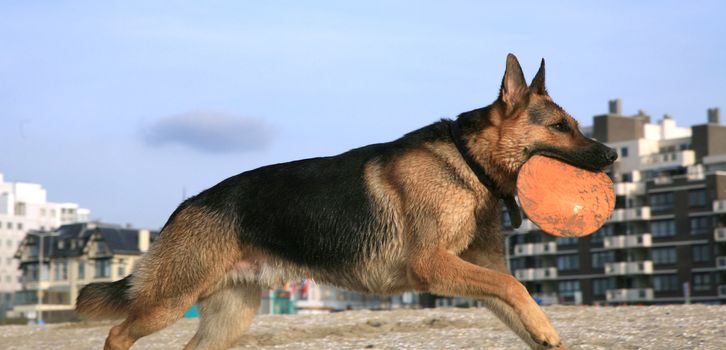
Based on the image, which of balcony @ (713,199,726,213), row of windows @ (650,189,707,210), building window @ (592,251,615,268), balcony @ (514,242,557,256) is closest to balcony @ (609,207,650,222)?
row of windows @ (650,189,707,210)

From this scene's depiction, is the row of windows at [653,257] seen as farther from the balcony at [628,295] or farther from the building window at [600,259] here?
the balcony at [628,295]

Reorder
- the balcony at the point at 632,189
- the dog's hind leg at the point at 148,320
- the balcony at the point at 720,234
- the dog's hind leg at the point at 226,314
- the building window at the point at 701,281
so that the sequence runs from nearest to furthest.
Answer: the dog's hind leg at the point at 148,320, the dog's hind leg at the point at 226,314, the balcony at the point at 720,234, the building window at the point at 701,281, the balcony at the point at 632,189

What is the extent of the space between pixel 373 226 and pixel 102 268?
13935cm

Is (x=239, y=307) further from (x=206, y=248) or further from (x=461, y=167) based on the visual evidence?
(x=461, y=167)

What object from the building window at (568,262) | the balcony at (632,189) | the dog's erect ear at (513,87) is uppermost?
the balcony at (632,189)

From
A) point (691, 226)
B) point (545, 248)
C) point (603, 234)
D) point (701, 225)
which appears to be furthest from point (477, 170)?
point (545, 248)

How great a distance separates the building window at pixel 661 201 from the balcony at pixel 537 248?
11.9m

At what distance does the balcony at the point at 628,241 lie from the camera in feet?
412

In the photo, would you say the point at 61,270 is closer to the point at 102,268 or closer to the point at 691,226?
the point at 102,268

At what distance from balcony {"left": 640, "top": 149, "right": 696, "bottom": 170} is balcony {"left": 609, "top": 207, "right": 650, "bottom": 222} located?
5.77m

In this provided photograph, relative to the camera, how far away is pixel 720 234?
11794cm

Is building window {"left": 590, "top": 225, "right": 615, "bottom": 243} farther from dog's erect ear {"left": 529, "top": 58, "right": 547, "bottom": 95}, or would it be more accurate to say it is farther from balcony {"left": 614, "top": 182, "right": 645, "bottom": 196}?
dog's erect ear {"left": 529, "top": 58, "right": 547, "bottom": 95}

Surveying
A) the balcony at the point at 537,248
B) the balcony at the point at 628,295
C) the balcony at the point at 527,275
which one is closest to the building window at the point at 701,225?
the balcony at the point at 628,295

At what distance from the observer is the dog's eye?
11.0 meters
